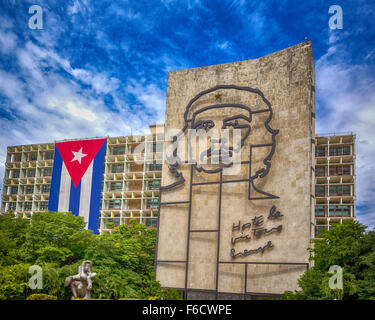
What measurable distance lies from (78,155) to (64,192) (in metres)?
5.72

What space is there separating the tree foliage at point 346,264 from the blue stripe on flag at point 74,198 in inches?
1681

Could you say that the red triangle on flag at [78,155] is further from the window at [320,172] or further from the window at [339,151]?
the window at [339,151]

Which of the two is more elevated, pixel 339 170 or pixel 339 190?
pixel 339 170

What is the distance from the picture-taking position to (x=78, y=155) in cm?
6141

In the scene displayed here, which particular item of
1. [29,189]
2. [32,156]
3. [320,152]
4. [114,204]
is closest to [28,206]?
[29,189]

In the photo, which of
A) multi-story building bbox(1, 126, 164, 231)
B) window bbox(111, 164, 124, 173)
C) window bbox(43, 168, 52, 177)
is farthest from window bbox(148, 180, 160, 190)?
window bbox(43, 168, 52, 177)

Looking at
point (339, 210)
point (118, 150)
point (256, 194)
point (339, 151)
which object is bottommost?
point (256, 194)

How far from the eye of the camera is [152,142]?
66.5 meters

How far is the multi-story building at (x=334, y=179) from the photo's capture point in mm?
57250

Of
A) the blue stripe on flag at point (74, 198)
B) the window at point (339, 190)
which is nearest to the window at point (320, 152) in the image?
the window at point (339, 190)

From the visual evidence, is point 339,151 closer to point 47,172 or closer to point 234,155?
point 234,155

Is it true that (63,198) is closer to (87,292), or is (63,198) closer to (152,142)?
(152,142)

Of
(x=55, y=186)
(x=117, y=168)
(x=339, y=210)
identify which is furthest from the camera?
(x=117, y=168)
